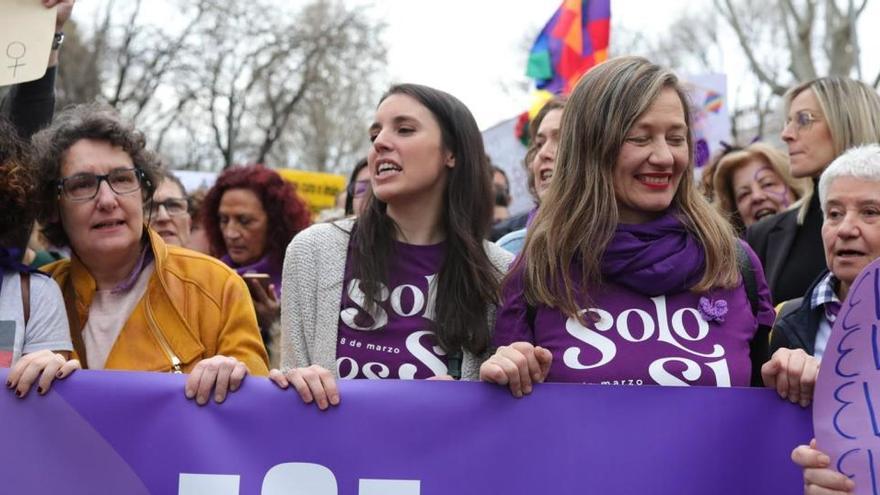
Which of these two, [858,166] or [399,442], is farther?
[858,166]

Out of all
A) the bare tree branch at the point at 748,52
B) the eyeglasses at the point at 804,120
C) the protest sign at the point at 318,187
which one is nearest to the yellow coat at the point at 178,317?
the eyeglasses at the point at 804,120

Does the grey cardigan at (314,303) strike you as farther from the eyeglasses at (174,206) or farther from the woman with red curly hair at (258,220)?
the eyeglasses at (174,206)

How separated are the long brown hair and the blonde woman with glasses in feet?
4.85

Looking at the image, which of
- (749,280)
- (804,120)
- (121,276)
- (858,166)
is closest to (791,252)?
(804,120)

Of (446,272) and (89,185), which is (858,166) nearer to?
(446,272)

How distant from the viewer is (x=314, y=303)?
3.13m

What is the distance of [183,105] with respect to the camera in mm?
25000

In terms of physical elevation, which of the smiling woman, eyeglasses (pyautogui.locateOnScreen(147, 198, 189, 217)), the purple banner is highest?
the smiling woman

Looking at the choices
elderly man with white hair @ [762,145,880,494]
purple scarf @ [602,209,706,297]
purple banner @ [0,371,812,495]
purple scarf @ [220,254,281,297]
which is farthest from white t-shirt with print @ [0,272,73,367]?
purple scarf @ [220,254,281,297]

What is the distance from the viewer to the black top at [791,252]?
4.30m

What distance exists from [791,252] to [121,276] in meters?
2.60

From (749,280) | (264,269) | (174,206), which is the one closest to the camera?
(749,280)

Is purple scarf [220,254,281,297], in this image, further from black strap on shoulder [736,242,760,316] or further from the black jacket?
black strap on shoulder [736,242,760,316]

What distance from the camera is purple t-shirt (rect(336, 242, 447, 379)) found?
3.00m
